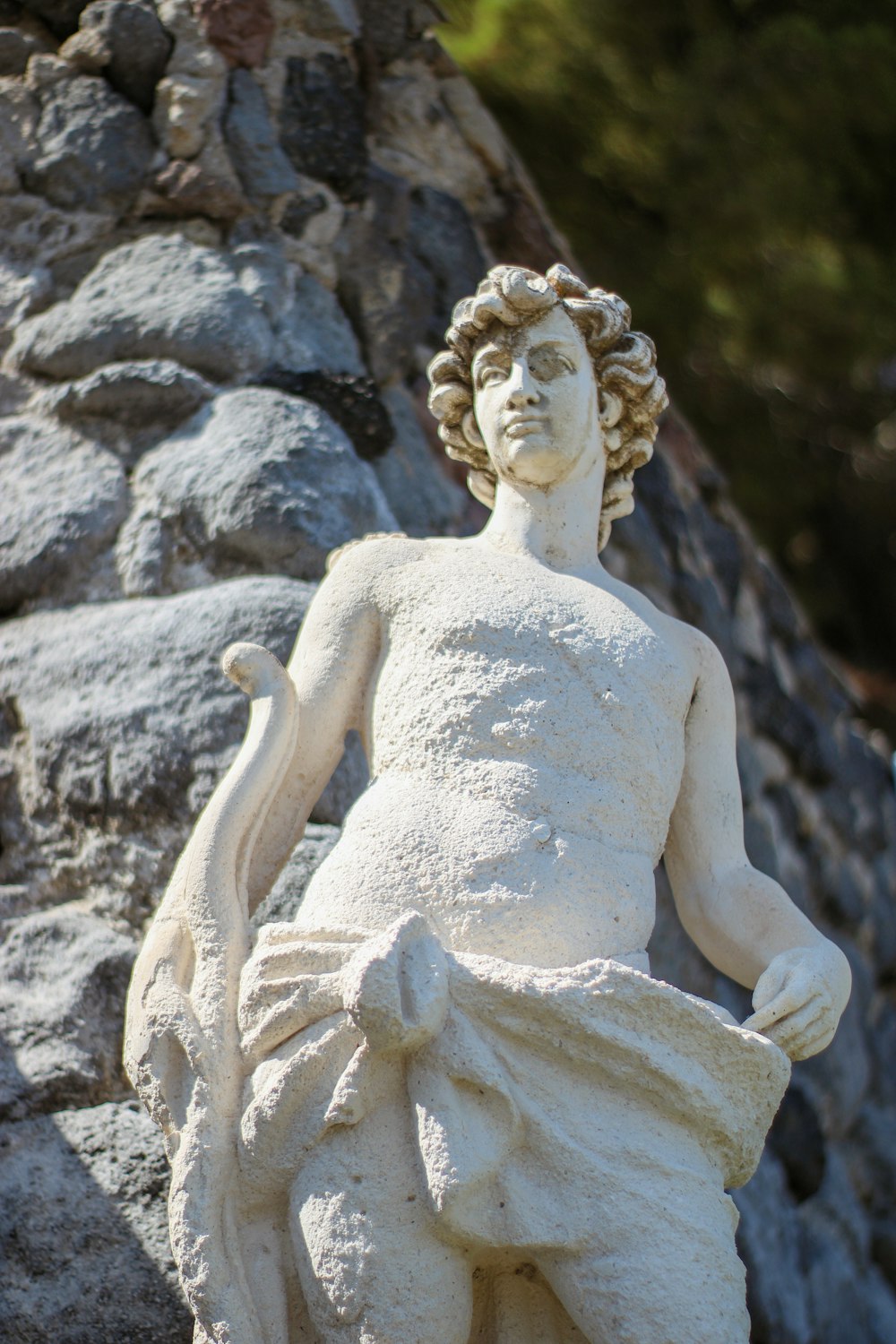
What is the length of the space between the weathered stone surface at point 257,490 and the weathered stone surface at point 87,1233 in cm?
107

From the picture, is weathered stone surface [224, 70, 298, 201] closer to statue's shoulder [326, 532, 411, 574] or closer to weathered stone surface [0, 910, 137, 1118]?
statue's shoulder [326, 532, 411, 574]

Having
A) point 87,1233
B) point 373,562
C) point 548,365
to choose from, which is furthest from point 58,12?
point 87,1233

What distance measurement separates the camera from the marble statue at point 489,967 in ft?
5.96

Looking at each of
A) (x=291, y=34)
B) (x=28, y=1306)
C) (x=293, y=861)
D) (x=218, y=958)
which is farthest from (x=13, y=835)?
(x=291, y=34)

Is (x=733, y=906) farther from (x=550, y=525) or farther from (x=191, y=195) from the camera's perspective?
(x=191, y=195)

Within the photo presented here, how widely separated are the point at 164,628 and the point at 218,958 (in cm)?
121

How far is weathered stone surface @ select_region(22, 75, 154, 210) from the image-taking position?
3.90m

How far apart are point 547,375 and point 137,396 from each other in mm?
1336

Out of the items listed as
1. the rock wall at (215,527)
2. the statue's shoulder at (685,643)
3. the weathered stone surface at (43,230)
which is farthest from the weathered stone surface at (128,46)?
the statue's shoulder at (685,643)

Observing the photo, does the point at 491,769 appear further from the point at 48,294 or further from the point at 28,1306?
the point at 48,294

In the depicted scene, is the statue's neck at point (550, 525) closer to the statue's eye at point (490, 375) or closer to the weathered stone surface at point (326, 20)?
A: the statue's eye at point (490, 375)

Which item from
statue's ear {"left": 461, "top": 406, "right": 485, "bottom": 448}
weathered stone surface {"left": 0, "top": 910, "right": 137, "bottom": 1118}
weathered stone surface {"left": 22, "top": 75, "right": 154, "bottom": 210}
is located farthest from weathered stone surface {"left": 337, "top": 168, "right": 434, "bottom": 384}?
weathered stone surface {"left": 0, "top": 910, "right": 137, "bottom": 1118}

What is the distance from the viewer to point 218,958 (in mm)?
2023

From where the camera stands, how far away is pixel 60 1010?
2.80 metres
